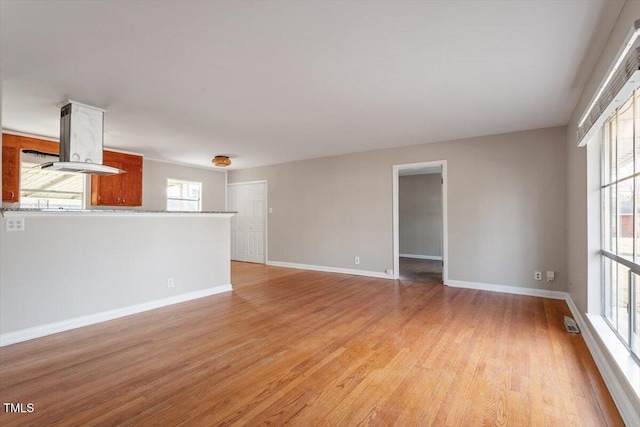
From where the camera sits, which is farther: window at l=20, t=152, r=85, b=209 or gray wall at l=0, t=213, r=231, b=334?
window at l=20, t=152, r=85, b=209

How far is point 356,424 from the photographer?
5.43 feet

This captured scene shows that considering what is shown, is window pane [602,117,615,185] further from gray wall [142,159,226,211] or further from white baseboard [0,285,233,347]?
gray wall [142,159,226,211]

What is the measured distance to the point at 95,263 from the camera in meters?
3.35

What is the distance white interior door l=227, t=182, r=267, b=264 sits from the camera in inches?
296

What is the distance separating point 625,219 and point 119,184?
7.11 meters

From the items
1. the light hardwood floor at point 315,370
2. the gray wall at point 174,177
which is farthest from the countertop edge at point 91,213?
the gray wall at point 174,177

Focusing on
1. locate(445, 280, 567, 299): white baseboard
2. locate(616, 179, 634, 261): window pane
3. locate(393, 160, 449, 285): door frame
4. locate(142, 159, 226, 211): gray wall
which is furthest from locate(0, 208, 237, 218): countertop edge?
locate(616, 179, 634, 261): window pane

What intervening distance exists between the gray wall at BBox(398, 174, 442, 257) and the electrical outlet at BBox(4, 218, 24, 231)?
7.96 meters

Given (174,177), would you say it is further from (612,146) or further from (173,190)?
(612,146)

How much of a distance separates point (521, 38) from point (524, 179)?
287 cm

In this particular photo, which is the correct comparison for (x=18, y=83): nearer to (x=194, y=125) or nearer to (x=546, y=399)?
(x=194, y=125)

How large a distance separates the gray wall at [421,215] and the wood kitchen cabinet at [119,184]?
6.75 meters

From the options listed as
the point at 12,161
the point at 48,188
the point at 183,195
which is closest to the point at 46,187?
the point at 48,188

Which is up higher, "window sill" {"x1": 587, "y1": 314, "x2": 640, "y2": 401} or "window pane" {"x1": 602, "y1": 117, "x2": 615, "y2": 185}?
"window pane" {"x1": 602, "y1": 117, "x2": 615, "y2": 185}
